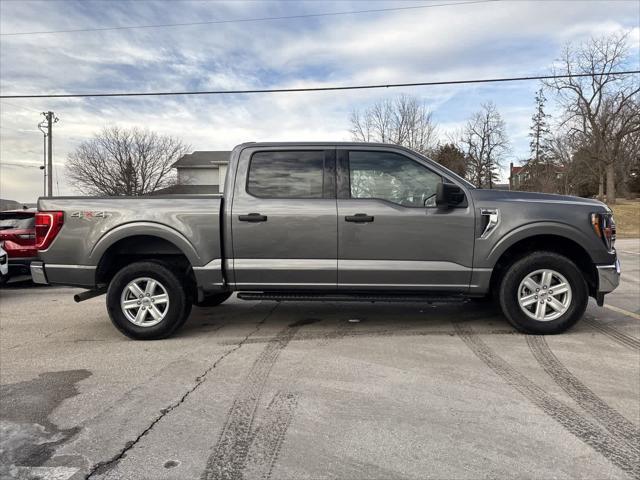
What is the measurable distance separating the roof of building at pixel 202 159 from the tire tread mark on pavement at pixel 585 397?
1411 inches

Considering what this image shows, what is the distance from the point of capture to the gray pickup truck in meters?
5.03

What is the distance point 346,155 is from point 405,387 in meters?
2.59

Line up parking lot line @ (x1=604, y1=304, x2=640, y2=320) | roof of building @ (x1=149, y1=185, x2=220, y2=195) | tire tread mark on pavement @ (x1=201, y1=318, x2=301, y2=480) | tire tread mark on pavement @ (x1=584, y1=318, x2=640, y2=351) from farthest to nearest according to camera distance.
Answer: roof of building @ (x1=149, y1=185, x2=220, y2=195) → parking lot line @ (x1=604, y1=304, x2=640, y2=320) → tire tread mark on pavement @ (x1=584, y1=318, x2=640, y2=351) → tire tread mark on pavement @ (x1=201, y1=318, x2=301, y2=480)

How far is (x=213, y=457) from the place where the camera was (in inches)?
110

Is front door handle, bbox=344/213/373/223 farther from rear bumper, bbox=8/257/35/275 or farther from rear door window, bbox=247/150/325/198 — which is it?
rear bumper, bbox=8/257/35/275

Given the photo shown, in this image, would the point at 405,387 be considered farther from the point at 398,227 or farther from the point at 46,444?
the point at 46,444

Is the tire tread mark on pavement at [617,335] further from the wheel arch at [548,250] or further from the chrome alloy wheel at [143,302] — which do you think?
the chrome alloy wheel at [143,302]

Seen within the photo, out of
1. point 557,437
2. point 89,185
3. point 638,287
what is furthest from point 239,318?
point 89,185

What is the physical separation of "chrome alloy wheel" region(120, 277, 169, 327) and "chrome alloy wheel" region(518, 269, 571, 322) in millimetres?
3905

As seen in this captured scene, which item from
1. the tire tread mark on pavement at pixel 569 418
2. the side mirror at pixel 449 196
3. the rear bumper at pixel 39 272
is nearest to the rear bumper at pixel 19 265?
the rear bumper at pixel 39 272

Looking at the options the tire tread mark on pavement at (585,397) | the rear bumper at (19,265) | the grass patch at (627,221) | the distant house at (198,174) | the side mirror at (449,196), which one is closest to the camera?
the tire tread mark on pavement at (585,397)

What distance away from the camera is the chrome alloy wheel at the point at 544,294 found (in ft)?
16.7

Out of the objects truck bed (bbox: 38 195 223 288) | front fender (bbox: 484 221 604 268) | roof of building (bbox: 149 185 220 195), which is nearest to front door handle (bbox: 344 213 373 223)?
front fender (bbox: 484 221 604 268)

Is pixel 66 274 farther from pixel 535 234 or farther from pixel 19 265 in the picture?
pixel 535 234
